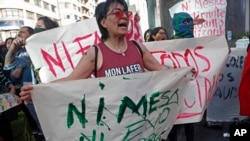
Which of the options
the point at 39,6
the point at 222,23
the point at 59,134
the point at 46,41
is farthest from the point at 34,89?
the point at 39,6

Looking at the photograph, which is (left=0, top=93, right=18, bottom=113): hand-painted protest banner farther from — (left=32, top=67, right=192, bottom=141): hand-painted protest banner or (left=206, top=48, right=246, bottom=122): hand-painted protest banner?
(left=206, top=48, right=246, bottom=122): hand-painted protest banner

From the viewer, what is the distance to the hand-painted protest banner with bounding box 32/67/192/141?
1465mm

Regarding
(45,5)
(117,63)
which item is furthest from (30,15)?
(117,63)

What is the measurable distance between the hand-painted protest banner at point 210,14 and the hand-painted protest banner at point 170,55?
145cm

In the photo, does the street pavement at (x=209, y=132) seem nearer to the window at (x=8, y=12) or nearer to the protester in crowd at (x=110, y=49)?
the protester in crowd at (x=110, y=49)

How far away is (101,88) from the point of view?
1.49 metres

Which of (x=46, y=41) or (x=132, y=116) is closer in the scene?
(x=132, y=116)

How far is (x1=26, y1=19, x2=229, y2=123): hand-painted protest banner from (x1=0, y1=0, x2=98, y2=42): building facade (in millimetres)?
22171

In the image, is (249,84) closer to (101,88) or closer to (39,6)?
(101,88)

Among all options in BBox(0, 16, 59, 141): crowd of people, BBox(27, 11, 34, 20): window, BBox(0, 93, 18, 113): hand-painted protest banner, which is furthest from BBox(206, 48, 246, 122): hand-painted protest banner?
BBox(27, 11, 34, 20): window

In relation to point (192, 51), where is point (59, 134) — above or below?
below

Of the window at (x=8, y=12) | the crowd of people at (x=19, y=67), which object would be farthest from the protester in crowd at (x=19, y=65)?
the window at (x=8, y=12)

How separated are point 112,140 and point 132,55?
0.53 meters

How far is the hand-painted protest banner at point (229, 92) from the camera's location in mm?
2994
